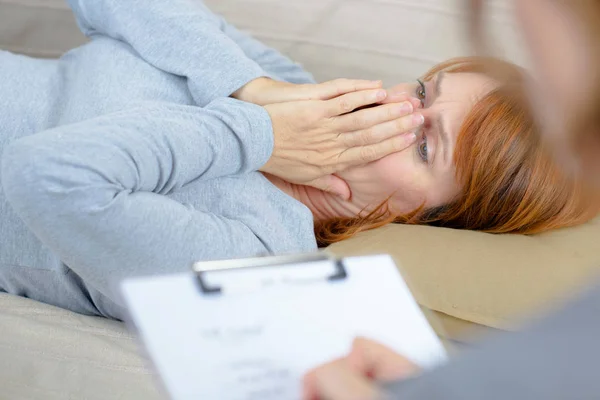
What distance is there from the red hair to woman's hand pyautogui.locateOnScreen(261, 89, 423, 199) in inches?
4.3

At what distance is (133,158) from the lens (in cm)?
113

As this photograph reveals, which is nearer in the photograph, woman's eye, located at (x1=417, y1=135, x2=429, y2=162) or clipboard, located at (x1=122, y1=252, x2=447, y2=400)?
clipboard, located at (x1=122, y1=252, x2=447, y2=400)

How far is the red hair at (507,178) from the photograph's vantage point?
1.33m

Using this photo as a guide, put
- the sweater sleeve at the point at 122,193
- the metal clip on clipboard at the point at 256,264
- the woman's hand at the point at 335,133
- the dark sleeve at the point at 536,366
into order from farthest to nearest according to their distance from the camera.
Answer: the woman's hand at the point at 335,133
the sweater sleeve at the point at 122,193
the metal clip on clipboard at the point at 256,264
the dark sleeve at the point at 536,366

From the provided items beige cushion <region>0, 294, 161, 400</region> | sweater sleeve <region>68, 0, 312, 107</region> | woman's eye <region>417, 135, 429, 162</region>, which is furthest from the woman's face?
beige cushion <region>0, 294, 161, 400</region>

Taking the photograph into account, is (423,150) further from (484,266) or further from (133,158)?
(133,158)

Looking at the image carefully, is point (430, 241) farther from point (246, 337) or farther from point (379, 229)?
point (246, 337)

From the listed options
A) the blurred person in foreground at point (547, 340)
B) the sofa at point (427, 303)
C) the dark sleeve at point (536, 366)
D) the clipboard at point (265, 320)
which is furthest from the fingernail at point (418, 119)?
the dark sleeve at point (536, 366)

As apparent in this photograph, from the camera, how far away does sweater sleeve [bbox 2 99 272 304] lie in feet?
3.49

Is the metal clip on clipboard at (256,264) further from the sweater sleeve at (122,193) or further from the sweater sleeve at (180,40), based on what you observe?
the sweater sleeve at (180,40)

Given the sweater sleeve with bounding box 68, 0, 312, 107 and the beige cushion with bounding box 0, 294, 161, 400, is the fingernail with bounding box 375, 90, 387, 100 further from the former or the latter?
the beige cushion with bounding box 0, 294, 161, 400

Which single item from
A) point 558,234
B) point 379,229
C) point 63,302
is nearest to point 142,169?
point 63,302

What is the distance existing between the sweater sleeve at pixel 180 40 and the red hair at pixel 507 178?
35 cm

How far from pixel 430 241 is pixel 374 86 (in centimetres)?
31
